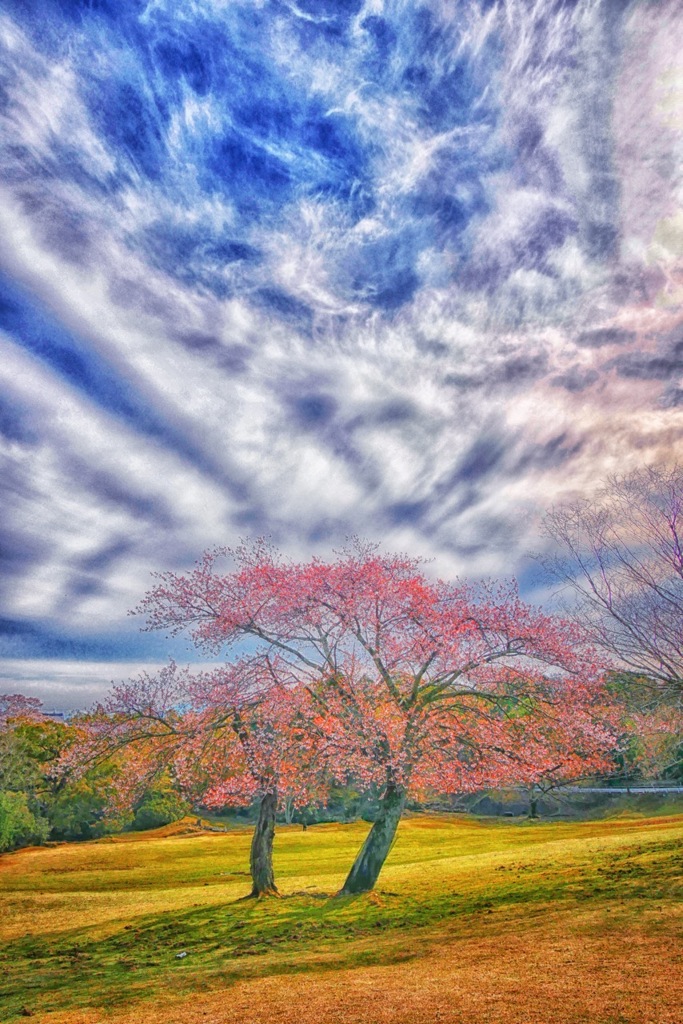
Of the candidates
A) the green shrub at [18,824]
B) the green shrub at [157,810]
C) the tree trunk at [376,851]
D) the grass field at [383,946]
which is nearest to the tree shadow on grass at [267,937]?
the grass field at [383,946]

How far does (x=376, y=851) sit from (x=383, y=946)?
22.7ft

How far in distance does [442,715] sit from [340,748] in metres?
3.54

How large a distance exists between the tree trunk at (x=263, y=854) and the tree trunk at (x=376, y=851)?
9.84 ft

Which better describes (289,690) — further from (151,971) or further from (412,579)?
(151,971)

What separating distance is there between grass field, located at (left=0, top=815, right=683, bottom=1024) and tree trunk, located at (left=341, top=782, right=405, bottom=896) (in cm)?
65

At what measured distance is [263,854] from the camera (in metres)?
22.9

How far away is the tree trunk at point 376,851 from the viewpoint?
20.9 meters

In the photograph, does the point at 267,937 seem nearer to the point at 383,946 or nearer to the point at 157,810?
the point at 383,946

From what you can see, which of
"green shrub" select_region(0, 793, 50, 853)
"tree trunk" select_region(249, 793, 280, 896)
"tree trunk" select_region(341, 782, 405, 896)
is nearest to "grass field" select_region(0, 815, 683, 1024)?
"tree trunk" select_region(341, 782, 405, 896)

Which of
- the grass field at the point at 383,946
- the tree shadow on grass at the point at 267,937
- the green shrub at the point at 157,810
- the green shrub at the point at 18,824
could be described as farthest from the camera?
the green shrub at the point at 157,810

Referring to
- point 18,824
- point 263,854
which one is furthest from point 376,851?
point 18,824

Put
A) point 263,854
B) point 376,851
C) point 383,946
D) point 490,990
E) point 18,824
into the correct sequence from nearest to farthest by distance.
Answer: point 490,990, point 383,946, point 376,851, point 263,854, point 18,824

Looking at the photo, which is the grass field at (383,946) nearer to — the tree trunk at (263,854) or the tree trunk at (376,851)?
the tree trunk at (376,851)

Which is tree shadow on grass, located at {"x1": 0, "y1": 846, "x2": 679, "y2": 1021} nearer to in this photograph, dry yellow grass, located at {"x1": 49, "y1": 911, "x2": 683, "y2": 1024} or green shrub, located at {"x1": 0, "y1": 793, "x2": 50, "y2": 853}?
dry yellow grass, located at {"x1": 49, "y1": 911, "x2": 683, "y2": 1024}
